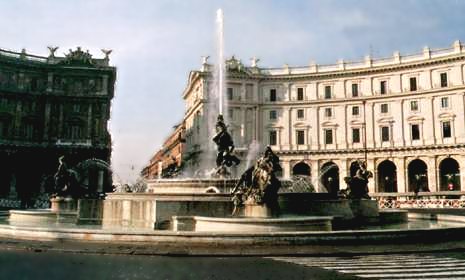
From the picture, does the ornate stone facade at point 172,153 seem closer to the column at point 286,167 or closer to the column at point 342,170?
the column at point 286,167

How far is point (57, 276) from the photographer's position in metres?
8.52

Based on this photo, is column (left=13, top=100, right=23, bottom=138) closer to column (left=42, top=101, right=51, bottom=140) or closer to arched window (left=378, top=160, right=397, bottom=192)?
column (left=42, top=101, right=51, bottom=140)

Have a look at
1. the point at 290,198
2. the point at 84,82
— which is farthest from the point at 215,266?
the point at 84,82

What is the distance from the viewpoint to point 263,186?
619 inches

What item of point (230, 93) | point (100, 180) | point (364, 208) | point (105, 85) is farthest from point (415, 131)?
point (364, 208)

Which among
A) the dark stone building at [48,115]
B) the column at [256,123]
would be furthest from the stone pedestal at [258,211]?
the column at [256,123]

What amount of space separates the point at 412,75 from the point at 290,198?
2019 inches

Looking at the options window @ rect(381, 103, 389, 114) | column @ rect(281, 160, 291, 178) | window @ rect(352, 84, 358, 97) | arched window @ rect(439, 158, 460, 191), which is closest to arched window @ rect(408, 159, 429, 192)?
arched window @ rect(439, 158, 460, 191)

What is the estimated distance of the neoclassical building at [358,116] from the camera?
5912 centimetres

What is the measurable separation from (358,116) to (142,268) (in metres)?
59.5

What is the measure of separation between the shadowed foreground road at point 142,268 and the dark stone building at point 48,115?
5118 centimetres

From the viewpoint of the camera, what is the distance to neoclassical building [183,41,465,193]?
59.1 meters

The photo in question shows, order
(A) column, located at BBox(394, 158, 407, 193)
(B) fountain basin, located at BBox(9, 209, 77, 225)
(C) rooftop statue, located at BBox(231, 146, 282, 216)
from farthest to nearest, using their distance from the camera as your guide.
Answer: (A) column, located at BBox(394, 158, 407, 193), (B) fountain basin, located at BBox(9, 209, 77, 225), (C) rooftop statue, located at BBox(231, 146, 282, 216)

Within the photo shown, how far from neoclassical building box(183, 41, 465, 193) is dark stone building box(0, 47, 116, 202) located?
15.6 meters
